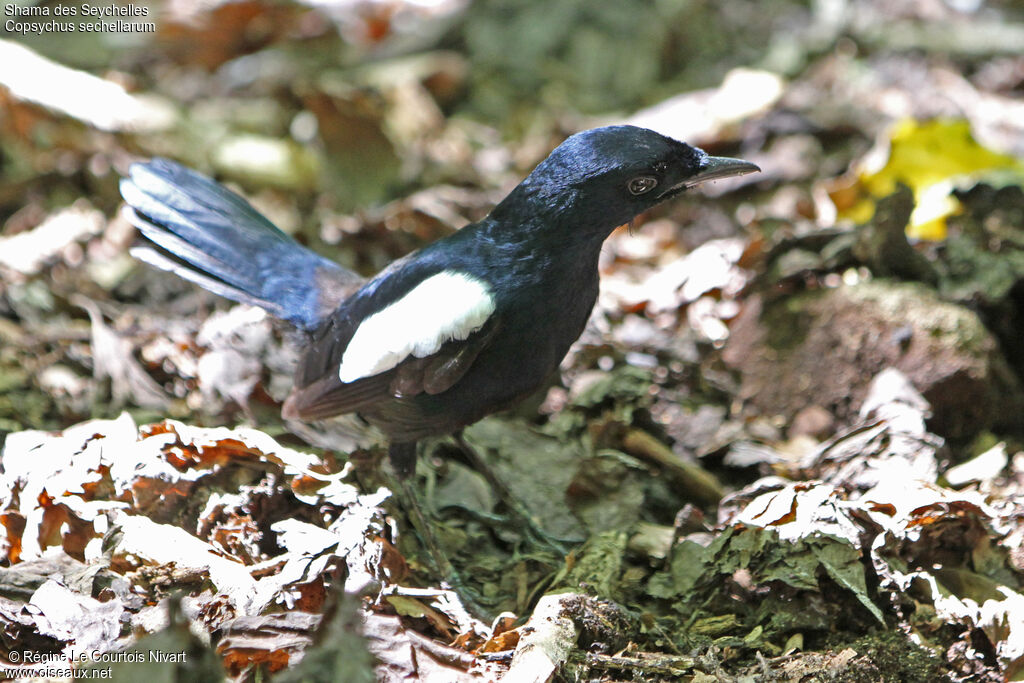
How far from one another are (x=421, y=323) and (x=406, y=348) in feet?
0.34

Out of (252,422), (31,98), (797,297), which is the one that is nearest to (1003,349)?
(797,297)

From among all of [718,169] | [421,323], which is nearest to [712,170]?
[718,169]

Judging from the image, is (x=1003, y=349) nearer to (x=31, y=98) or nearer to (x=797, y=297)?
(x=797, y=297)

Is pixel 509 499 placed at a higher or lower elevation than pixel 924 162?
lower

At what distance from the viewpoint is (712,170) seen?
311 centimetres

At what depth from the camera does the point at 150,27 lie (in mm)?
6492

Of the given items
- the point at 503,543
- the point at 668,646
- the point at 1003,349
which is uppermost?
the point at 1003,349

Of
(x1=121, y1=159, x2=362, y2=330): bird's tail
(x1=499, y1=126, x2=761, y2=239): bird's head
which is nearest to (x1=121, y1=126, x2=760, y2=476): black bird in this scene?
(x1=499, y1=126, x2=761, y2=239): bird's head

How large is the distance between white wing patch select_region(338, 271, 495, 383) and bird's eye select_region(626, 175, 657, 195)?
0.58 meters

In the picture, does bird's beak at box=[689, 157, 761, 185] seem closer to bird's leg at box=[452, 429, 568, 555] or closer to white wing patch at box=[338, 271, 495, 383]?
white wing patch at box=[338, 271, 495, 383]

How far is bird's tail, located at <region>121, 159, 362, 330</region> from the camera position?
150 inches

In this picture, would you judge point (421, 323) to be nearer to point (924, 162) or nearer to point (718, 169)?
point (718, 169)

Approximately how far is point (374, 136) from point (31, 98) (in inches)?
74.6

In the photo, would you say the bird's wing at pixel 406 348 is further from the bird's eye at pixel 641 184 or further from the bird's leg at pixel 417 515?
the bird's eye at pixel 641 184
